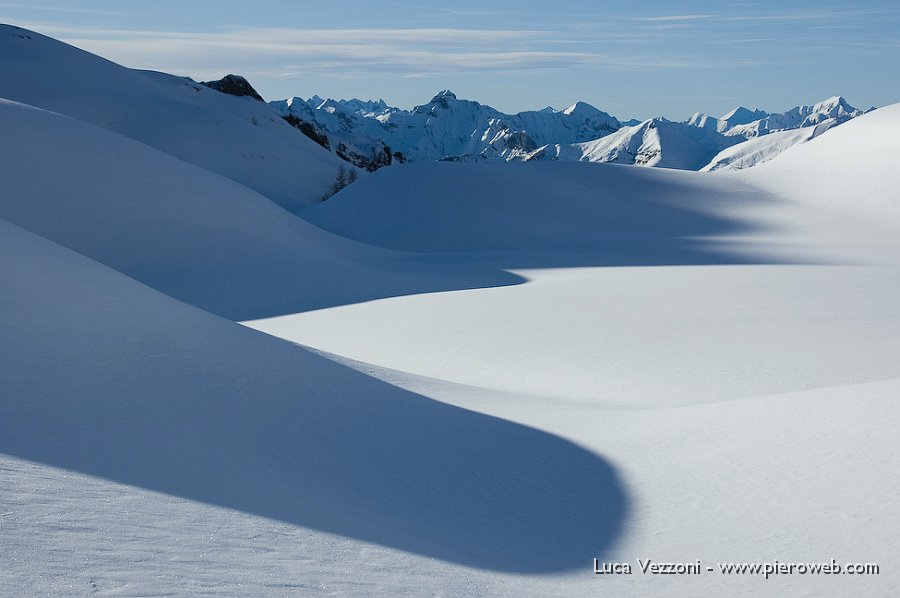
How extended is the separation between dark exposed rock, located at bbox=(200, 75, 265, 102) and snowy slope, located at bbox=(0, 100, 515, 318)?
5510 centimetres

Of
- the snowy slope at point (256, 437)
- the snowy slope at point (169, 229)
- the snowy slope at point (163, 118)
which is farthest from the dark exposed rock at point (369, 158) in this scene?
the snowy slope at point (256, 437)

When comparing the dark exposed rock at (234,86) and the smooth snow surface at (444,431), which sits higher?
the dark exposed rock at (234,86)

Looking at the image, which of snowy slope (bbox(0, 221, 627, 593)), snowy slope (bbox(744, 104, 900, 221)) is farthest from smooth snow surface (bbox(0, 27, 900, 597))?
snowy slope (bbox(744, 104, 900, 221))

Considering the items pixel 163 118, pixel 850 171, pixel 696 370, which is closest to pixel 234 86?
pixel 163 118

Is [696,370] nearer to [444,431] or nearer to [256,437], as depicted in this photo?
[444,431]

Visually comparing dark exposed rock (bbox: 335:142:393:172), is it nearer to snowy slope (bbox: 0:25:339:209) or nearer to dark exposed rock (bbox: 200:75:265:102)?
dark exposed rock (bbox: 200:75:265:102)

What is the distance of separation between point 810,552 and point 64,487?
3.79 metres

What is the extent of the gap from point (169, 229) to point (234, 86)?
2353 inches

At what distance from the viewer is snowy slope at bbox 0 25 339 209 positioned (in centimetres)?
5134

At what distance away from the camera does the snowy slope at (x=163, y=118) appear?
2021 inches

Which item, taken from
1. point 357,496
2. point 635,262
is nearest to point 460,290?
point 635,262

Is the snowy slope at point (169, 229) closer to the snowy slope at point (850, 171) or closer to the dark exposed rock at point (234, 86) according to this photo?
the snowy slope at point (850, 171)

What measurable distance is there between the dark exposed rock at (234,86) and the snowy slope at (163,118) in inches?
398

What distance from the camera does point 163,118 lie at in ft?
184
